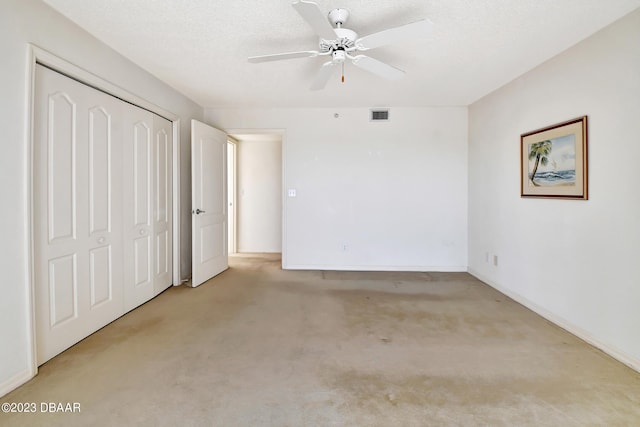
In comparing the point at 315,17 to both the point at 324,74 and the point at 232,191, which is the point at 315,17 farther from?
the point at 232,191

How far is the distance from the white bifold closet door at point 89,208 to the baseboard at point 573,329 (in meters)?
3.96

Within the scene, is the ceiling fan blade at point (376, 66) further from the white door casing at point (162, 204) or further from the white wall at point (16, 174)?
the white door casing at point (162, 204)

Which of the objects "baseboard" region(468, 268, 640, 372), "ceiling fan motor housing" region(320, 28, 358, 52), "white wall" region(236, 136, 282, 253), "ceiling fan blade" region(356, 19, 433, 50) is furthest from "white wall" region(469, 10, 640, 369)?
"white wall" region(236, 136, 282, 253)

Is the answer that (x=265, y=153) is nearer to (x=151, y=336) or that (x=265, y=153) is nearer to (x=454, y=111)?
(x=454, y=111)

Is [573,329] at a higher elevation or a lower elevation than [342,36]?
lower

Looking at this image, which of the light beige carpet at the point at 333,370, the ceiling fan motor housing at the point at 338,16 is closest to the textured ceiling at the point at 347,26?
the ceiling fan motor housing at the point at 338,16

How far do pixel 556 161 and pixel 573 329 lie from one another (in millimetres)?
1455

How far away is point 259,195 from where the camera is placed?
6.07 meters

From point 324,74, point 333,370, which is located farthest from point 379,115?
point 333,370

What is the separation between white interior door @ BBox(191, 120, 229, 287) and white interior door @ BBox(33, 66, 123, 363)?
102 cm

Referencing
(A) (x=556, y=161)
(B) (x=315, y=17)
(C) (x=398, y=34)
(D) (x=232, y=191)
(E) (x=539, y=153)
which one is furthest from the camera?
(D) (x=232, y=191)

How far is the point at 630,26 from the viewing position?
2.07 m

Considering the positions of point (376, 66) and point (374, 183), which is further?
point (374, 183)

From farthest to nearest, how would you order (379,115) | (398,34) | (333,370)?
(379,115)
(333,370)
(398,34)
